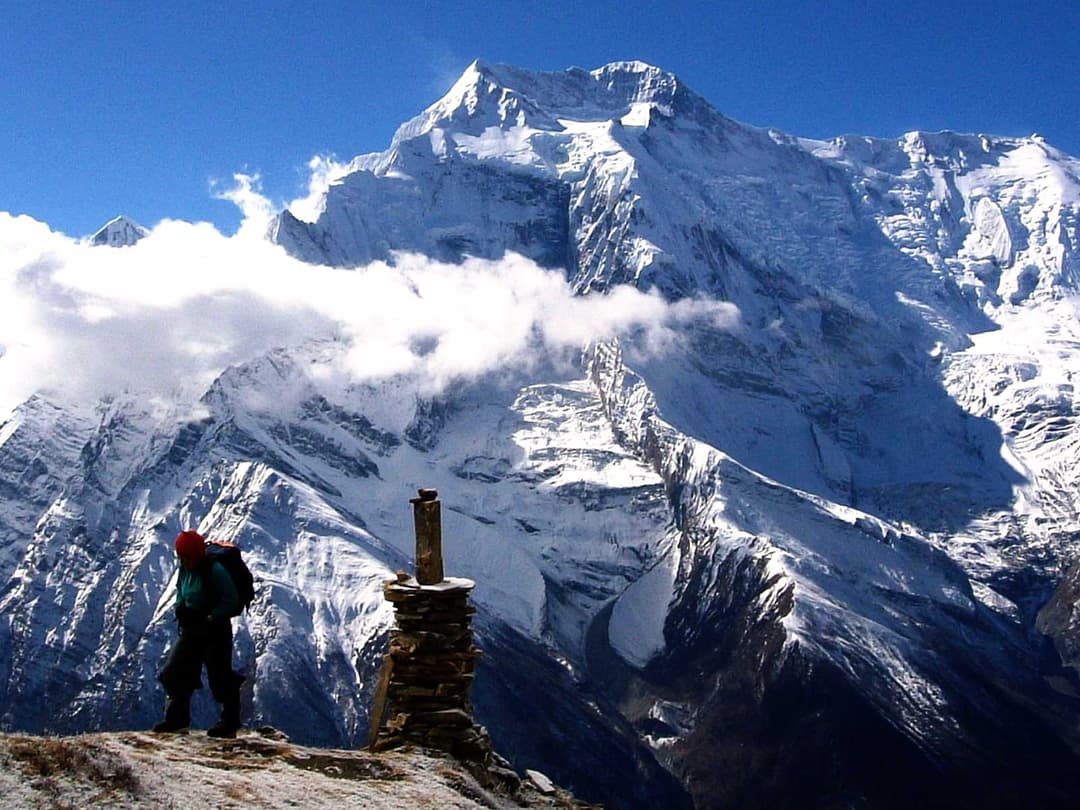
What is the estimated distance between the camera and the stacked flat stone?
3278 centimetres

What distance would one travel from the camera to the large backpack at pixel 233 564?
29953 millimetres

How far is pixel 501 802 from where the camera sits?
101 feet

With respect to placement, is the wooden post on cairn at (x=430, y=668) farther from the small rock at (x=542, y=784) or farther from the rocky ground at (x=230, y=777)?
the small rock at (x=542, y=784)

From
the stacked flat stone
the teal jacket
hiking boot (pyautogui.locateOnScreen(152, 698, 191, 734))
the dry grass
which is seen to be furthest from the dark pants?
the dry grass

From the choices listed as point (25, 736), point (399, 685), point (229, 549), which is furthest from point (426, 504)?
point (25, 736)

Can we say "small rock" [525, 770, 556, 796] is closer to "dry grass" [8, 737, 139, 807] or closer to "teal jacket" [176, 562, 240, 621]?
"teal jacket" [176, 562, 240, 621]

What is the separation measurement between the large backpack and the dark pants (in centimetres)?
69

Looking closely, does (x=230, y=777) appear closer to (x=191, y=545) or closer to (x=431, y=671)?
(x=191, y=545)

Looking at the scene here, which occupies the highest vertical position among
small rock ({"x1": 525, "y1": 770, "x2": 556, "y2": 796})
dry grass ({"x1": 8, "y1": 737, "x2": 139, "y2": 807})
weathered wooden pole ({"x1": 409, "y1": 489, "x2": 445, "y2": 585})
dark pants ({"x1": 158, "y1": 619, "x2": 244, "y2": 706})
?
weathered wooden pole ({"x1": 409, "y1": 489, "x2": 445, "y2": 585})

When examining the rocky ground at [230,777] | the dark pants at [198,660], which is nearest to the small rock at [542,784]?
the rocky ground at [230,777]

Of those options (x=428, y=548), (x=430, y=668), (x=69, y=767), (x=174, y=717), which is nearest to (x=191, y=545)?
(x=174, y=717)

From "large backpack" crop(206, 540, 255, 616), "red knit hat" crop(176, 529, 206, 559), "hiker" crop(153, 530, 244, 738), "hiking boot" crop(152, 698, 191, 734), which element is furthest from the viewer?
"hiking boot" crop(152, 698, 191, 734)

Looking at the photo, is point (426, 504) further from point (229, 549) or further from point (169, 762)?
point (169, 762)

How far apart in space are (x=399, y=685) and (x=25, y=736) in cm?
1070
